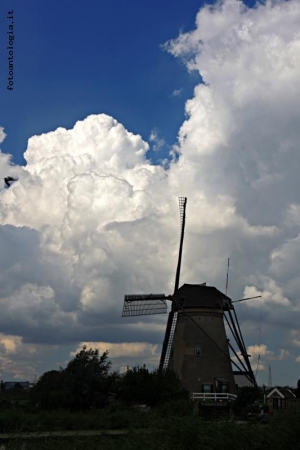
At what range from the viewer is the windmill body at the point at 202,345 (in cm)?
5006

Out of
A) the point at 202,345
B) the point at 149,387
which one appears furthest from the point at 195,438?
the point at 202,345

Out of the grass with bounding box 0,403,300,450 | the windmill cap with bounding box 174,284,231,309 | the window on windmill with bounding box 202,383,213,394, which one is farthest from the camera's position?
the windmill cap with bounding box 174,284,231,309

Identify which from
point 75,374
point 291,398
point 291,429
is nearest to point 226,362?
point 291,398

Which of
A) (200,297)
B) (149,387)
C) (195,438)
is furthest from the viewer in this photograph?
(200,297)

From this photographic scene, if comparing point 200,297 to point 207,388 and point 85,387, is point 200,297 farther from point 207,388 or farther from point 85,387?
point 85,387

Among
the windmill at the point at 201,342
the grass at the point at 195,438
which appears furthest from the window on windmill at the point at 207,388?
the grass at the point at 195,438

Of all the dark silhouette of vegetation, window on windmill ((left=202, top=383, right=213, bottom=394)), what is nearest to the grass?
A: the dark silhouette of vegetation

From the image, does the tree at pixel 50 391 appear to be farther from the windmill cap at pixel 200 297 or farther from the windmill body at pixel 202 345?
the windmill cap at pixel 200 297

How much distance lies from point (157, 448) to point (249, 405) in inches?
1199

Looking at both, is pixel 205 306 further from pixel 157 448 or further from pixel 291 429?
pixel 157 448

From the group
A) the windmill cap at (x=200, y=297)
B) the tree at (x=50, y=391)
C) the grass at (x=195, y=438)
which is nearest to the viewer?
the grass at (x=195, y=438)

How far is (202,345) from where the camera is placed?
50.3 m

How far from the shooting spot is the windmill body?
50.1 m

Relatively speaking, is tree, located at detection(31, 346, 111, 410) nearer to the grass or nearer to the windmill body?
the windmill body
